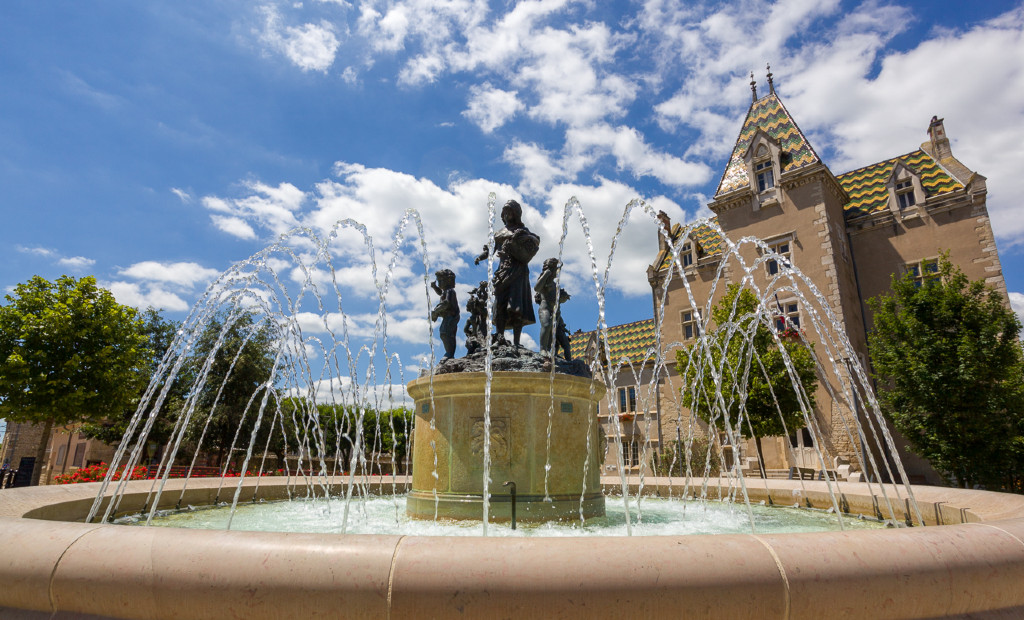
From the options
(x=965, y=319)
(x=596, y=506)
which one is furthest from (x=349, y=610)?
(x=965, y=319)

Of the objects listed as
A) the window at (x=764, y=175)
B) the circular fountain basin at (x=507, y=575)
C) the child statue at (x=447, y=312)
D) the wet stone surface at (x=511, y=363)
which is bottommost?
the circular fountain basin at (x=507, y=575)

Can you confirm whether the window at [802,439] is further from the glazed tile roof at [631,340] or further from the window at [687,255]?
the window at [687,255]

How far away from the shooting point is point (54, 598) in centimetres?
256

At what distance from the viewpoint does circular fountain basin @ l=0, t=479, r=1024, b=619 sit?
2.28 m

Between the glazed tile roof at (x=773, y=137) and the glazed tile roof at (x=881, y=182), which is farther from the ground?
the glazed tile roof at (x=773, y=137)

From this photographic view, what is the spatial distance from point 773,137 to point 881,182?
6185 mm

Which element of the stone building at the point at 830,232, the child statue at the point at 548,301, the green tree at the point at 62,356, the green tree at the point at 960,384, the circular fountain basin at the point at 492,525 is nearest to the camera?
the circular fountain basin at the point at 492,525

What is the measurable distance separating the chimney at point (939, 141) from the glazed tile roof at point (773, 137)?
6.14 metres

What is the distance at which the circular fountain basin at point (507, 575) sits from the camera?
2.28 meters

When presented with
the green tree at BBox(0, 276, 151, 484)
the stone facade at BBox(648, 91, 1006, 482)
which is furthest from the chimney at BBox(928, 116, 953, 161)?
the green tree at BBox(0, 276, 151, 484)

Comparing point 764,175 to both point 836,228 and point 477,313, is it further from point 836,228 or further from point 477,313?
point 477,313

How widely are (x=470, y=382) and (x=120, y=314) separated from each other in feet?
63.3

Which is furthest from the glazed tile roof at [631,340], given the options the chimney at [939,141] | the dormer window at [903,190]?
the chimney at [939,141]

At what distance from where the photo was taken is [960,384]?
1495 centimetres
